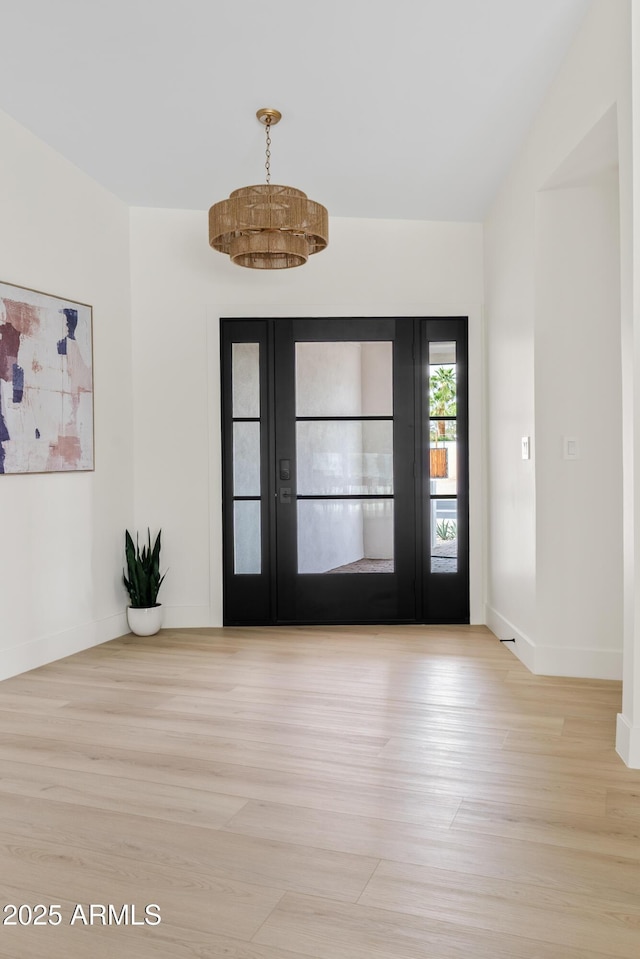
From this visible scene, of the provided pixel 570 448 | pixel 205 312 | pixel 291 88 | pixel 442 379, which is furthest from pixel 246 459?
pixel 291 88

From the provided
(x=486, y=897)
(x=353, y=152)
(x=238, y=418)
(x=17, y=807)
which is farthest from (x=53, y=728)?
(x=353, y=152)

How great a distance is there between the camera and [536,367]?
3840 millimetres

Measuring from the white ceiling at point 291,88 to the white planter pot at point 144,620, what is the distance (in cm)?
264

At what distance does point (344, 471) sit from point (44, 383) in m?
2.01

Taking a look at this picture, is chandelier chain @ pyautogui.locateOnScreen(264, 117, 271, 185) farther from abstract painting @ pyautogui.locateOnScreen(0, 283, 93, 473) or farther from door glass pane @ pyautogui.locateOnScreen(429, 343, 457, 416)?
door glass pane @ pyautogui.locateOnScreen(429, 343, 457, 416)

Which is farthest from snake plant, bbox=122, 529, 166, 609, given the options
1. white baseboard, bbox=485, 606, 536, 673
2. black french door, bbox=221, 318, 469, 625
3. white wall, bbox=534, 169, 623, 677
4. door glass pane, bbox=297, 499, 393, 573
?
white wall, bbox=534, 169, 623, 677

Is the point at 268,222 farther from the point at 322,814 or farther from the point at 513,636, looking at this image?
the point at 513,636

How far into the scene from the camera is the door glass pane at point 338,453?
5.17m

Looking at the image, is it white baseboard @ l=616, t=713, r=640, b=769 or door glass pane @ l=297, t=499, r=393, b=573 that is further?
door glass pane @ l=297, t=499, r=393, b=573

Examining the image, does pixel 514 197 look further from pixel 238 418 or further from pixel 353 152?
pixel 238 418

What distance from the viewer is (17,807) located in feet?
7.75

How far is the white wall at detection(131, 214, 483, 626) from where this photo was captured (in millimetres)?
5113

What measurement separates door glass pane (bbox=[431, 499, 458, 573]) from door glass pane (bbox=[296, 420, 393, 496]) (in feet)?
1.17

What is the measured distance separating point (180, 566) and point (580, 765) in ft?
10.2
